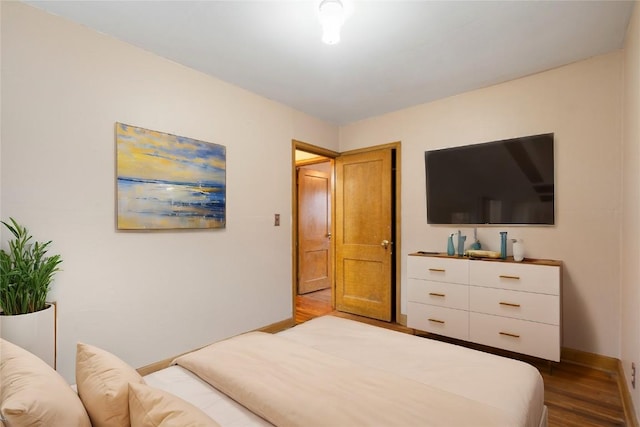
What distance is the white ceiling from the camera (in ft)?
6.33

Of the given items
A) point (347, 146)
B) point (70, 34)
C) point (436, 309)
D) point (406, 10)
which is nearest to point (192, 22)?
point (70, 34)

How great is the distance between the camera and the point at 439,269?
3.01 metres

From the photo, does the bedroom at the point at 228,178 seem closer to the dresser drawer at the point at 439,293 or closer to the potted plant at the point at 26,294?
the potted plant at the point at 26,294

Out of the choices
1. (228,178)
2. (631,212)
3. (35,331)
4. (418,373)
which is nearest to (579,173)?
(631,212)

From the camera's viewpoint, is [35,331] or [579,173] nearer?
[35,331]

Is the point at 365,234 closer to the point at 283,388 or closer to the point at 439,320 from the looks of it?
the point at 439,320

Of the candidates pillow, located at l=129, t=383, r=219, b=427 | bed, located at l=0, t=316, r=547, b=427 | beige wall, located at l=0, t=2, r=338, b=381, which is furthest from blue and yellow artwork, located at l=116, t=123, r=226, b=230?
pillow, located at l=129, t=383, r=219, b=427

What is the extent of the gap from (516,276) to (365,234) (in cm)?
176

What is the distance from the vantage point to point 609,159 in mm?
2480

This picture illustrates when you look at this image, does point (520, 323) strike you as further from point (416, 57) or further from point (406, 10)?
point (406, 10)

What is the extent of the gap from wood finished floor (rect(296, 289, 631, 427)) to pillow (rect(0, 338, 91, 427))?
2.40 metres

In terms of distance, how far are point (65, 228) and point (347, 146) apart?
3.13m

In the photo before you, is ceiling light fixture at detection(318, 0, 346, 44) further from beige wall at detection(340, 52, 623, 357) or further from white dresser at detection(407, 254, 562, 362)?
white dresser at detection(407, 254, 562, 362)

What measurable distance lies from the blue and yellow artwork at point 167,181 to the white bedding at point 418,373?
1.33m
